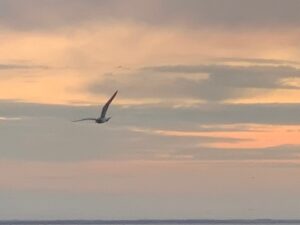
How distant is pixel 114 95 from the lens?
300ft

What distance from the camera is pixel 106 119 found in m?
96.1

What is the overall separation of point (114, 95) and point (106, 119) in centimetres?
496
